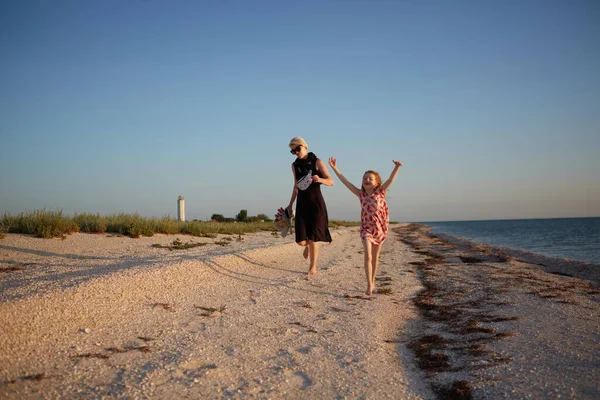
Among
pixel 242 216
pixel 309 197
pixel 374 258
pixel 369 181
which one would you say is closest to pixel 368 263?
pixel 374 258

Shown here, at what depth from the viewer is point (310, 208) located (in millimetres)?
7160

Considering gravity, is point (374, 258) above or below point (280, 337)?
above

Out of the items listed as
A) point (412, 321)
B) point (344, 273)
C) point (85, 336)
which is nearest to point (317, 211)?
point (344, 273)

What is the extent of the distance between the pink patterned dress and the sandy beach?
3.09 feet

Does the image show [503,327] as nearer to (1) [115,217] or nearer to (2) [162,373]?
(2) [162,373]

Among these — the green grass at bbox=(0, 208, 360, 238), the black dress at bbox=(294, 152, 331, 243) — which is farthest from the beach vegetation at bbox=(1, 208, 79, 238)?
the black dress at bbox=(294, 152, 331, 243)

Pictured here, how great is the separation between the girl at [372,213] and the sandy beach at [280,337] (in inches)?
23.9

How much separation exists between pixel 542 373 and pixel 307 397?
1.81 m

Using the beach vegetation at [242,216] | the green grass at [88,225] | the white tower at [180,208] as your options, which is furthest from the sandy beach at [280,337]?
the beach vegetation at [242,216]

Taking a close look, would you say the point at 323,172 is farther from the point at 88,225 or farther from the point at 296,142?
the point at 88,225

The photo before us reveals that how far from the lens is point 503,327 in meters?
4.38

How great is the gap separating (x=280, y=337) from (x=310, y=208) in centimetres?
346

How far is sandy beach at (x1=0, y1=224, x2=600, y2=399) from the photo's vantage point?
2.80 metres

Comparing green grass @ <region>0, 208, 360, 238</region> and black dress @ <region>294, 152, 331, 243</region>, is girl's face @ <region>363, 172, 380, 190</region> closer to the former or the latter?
black dress @ <region>294, 152, 331, 243</region>
